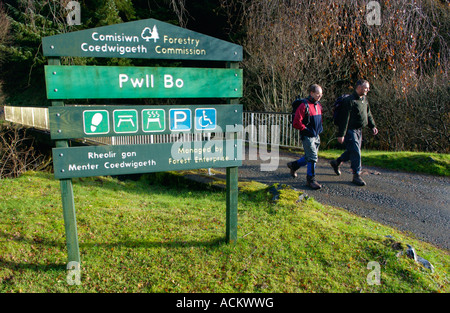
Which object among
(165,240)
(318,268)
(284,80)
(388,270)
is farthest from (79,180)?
(284,80)

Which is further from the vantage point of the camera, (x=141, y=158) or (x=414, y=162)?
(x=414, y=162)

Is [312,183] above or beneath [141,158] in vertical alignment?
beneath

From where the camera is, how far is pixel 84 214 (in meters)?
5.19

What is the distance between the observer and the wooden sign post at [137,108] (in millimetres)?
3559

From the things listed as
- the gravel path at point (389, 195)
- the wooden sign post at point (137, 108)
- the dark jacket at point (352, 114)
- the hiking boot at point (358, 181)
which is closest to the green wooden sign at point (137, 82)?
the wooden sign post at point (137, 108)

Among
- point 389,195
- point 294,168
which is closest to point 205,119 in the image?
point 294,168

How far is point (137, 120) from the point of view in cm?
388

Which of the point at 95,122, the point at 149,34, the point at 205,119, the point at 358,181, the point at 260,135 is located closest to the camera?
the point at 95,122

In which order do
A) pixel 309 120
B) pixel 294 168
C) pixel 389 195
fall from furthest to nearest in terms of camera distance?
pixel 294 168 → pixel 389 195 → pixel 309 120

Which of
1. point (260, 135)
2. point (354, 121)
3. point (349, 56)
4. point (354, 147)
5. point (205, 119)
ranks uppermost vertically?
point (349, 56)

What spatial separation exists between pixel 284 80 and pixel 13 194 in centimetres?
1113

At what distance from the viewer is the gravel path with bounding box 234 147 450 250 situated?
5.51 meters

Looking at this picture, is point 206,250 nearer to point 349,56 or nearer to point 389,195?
point 389,195

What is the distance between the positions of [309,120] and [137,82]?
150 inches
